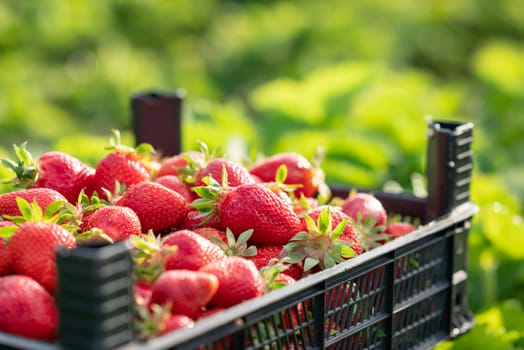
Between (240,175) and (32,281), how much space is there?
1.81 feet

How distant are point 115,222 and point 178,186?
0.89 feet

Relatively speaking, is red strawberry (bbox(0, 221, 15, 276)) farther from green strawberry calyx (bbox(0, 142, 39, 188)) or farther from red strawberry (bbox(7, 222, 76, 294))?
green strawberry calyx (bbox(0, 142, 39, 188))

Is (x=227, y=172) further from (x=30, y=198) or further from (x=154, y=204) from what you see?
(x=30, y=198)

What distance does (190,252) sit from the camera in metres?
1.54

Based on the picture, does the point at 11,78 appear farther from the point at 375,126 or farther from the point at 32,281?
the point at 32,281

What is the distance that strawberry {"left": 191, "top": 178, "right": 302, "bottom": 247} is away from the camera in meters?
1.74

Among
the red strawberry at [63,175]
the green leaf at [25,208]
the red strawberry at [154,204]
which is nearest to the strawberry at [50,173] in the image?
the red strawberry at [63,175]

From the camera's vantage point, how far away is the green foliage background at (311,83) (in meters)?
2.96

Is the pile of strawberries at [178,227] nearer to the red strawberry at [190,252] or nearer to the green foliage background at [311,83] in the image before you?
the red strawberry at [190,252]

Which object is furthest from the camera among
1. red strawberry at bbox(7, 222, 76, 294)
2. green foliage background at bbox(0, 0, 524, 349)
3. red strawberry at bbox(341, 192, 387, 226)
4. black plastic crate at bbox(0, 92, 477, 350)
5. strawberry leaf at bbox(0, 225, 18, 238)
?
green foliage background at bbox(0, 0, 524, 349)

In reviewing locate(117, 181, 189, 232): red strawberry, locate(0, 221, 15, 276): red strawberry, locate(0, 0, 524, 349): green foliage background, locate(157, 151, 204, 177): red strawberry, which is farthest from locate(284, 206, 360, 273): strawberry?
locate(0, 0, 524, 349): green foliage background

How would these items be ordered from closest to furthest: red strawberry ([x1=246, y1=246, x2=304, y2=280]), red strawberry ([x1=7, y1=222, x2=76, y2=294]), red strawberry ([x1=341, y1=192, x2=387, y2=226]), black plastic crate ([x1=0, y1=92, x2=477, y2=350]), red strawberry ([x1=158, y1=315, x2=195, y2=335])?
black plastic crate ([x1=0, y1=92, x2=477, y2=350]) → red strawberry ([x1=158, y1=315, x2=195, y2=335]) → red strawberry ([x1=7, y1=222, x2=76, y2=294]) → red strawberry ([x1=246, y1=246, x2=304, y2=280]) → red strawberry ([x1=341, y1=192, x2=387, y2=226])

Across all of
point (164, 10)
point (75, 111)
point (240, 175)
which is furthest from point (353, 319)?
point (164, 10)

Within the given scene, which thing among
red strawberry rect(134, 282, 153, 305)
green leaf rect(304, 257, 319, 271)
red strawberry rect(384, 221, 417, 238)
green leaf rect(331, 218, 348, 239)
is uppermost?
red strawberry rect(134, 282, 153, 305)
